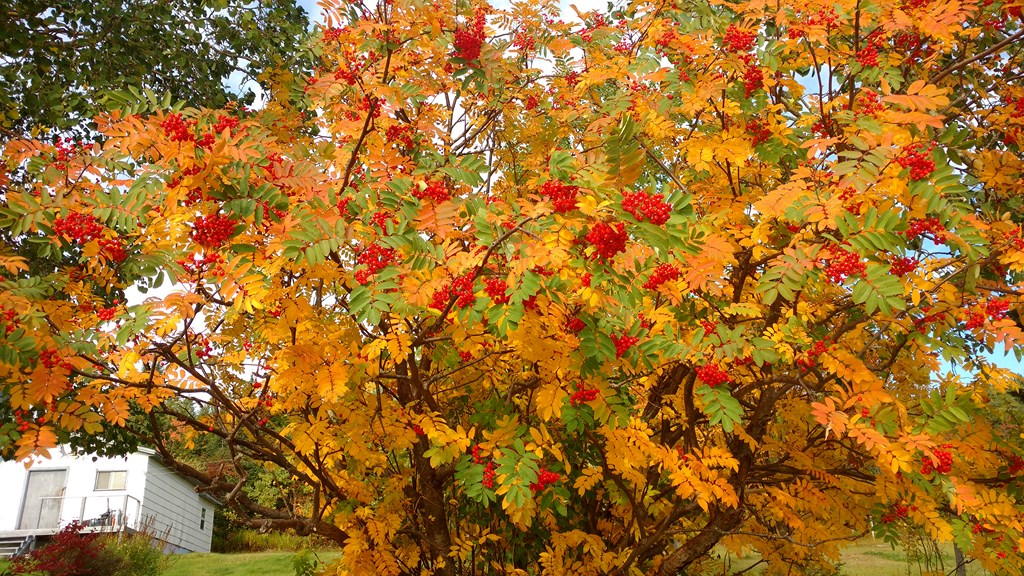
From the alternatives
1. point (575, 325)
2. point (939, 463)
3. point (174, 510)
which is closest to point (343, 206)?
point (575, 325)

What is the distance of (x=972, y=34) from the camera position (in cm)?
455

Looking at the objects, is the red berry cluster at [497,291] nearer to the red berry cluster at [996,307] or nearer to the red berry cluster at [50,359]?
the red berry cluster at [50,359]

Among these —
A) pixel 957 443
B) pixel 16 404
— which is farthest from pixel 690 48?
pixel 16 404

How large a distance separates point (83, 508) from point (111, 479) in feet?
3.22

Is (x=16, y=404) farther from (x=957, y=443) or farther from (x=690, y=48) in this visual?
(x=957, y=443)

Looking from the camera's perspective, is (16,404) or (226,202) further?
(16,404)

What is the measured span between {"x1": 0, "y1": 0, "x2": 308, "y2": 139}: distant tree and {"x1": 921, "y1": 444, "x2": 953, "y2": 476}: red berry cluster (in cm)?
586

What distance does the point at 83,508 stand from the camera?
18.7 metres

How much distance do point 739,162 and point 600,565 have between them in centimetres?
318

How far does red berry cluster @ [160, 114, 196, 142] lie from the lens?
3213mm

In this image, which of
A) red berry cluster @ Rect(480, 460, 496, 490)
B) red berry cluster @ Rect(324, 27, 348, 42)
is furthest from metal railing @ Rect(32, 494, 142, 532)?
red berry cluster @ Rect(480, 460, 496, 490)

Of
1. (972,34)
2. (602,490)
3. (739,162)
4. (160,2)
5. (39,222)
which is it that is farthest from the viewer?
(160,2)

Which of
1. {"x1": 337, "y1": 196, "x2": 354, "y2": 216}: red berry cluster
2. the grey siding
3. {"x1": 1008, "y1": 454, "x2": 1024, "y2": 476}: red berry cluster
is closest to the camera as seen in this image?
{"x1": 337, "y1": 196, "x2": 354, "y2": 216}: red berry cluster

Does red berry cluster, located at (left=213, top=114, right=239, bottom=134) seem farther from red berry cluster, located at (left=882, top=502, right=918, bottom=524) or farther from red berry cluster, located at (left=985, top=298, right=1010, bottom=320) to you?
red berry cluster, located at (left=882, top=502, right=918, bottom=524)
